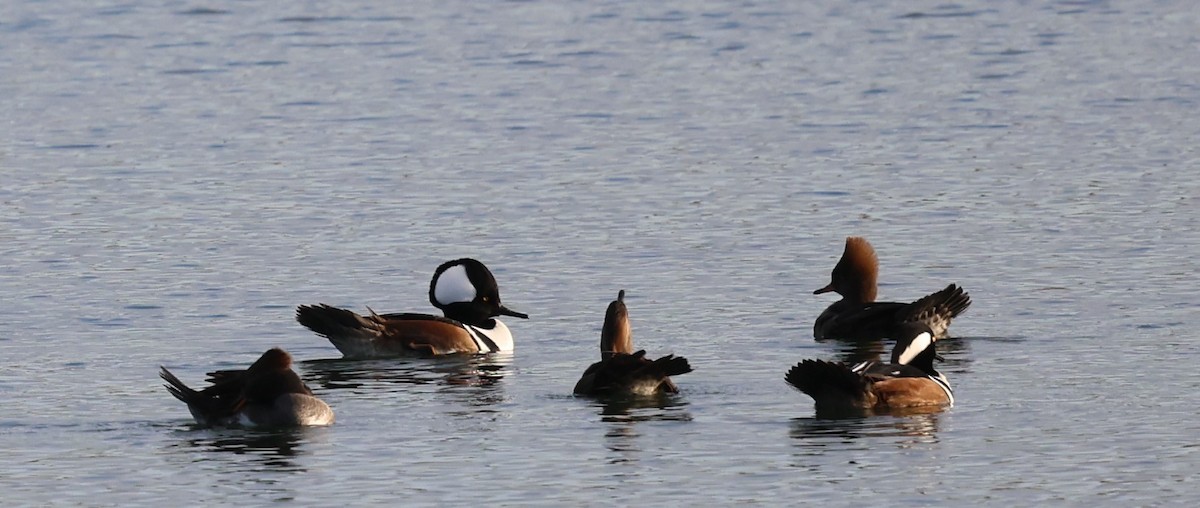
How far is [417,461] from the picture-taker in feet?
41.3

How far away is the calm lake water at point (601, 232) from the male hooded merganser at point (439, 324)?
8.5 inches

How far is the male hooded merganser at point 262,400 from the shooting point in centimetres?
1345

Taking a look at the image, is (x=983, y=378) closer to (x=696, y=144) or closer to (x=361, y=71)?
(x=696, y=144)

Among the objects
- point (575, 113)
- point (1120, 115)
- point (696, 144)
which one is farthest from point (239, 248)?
point (1120, 115)

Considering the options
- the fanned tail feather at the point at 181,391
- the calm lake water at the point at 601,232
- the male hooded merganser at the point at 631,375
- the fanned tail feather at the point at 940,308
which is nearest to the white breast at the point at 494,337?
the calm lake water at the point at 601,232

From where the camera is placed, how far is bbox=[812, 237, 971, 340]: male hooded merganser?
17.0 meters

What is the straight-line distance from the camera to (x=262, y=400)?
13.5 meters

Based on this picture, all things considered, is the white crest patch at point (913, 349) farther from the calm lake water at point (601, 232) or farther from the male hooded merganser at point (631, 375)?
the male hooded merganser at point (631, 375)

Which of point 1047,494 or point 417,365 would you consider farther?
point 417,365

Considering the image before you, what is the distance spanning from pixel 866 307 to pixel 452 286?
2980 millimetres

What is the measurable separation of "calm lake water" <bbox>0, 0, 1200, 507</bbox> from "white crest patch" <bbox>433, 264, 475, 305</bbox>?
1.67ft

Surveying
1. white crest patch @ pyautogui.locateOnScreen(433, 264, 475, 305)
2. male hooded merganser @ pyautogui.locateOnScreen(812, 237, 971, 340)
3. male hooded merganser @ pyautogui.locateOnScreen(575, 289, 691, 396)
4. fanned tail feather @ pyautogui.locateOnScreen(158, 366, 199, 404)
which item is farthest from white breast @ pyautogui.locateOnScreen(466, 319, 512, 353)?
fanned tail feather @ pyautogui.locateOnScreen(158, 366, 199, 404)

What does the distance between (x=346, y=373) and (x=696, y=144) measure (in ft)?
Answer: 36.5

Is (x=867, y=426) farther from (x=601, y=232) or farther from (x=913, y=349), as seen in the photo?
(x=601, y=232)
